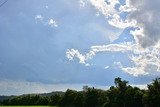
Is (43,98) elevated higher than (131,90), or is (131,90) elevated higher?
(43,98)

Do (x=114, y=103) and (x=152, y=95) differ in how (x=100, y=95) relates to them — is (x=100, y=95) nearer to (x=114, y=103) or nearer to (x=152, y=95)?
(x=114, y=103)

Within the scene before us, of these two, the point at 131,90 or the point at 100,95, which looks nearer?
the point at 131,90

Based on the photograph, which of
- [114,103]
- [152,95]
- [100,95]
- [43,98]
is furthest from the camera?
[43,98]

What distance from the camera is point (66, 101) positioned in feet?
548

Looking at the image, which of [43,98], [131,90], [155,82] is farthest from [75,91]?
[155,82]

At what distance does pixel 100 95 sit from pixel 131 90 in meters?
26.1

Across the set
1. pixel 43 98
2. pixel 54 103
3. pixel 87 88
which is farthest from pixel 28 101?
pixel 87 88

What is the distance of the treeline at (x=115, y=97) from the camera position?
358 feet

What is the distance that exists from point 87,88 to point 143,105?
41.6 meters

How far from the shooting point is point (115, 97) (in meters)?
129

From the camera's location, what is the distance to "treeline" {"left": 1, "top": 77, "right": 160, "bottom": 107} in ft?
358

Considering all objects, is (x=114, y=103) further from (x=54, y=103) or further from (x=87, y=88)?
(x=54, y=103)

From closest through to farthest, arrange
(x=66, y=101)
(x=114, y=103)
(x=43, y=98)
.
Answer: (x=114, y=103), (x=66, y=101), (x=43, y=98)

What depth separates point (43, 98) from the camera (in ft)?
646
